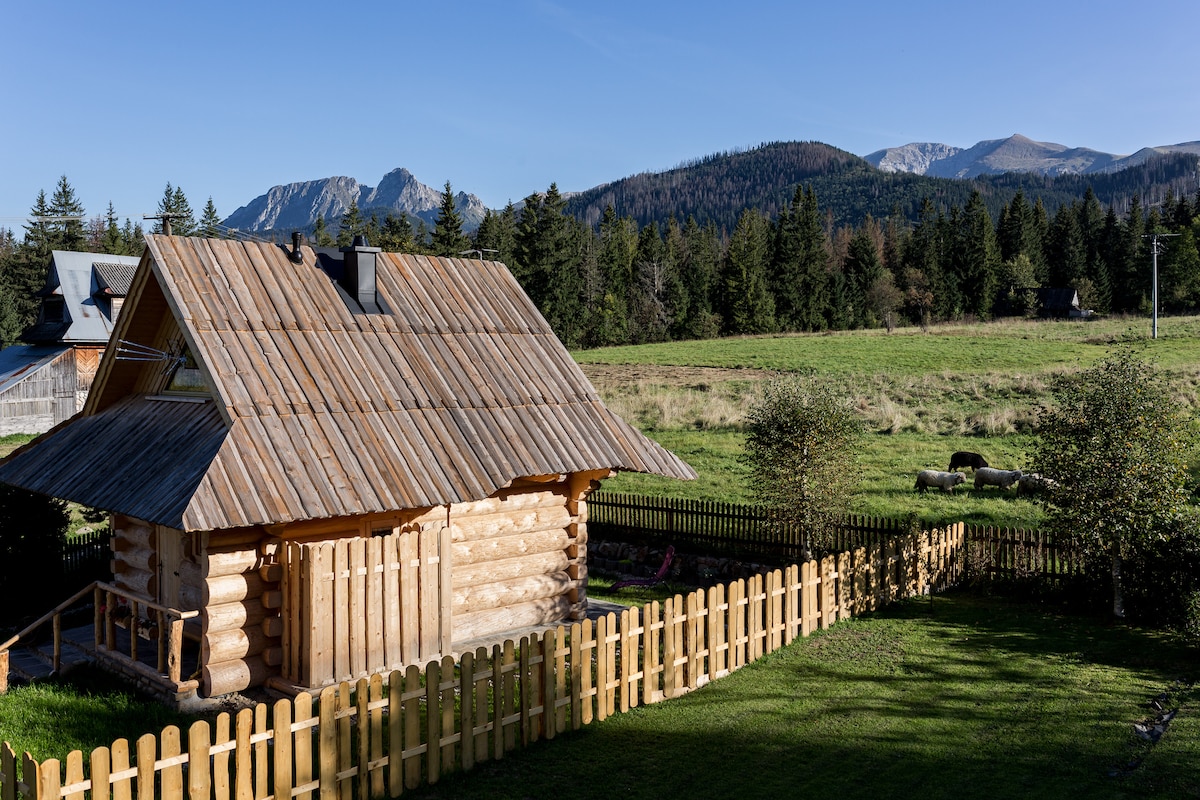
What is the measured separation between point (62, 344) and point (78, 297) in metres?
2.72

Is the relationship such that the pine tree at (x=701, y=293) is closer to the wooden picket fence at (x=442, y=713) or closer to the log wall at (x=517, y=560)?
the log wall at (x=517, y=560)

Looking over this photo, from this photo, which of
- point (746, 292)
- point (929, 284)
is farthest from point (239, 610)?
point (929, 284)

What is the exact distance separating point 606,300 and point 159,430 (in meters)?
79.2

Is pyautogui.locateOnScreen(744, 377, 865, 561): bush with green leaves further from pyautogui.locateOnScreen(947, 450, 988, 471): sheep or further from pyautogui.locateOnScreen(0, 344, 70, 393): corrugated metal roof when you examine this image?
pyautogui.locateOnScreen(0, 344, 70, 393): corrugated metal roof

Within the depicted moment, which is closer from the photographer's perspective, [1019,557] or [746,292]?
[1019,557]

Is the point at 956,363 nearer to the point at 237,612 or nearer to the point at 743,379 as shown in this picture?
the point at 743,379

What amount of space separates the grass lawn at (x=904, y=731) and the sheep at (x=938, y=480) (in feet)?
36.7

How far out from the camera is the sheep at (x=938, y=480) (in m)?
25.5

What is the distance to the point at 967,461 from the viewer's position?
27656 millimetres

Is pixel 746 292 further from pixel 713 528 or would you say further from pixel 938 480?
pixel 713 528

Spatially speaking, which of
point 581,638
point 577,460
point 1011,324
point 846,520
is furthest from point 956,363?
point 581,638

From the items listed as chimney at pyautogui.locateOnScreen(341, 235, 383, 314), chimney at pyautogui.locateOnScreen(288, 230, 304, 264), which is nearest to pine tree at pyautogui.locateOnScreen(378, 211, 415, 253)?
chimney at pyautogui.locateOnScreen(288, 230, 304, 264)

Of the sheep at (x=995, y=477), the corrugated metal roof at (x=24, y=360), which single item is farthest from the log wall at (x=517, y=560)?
the corrugated metal roof at (x=24, y=360)

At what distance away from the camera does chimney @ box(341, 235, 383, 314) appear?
15508 millimetres
